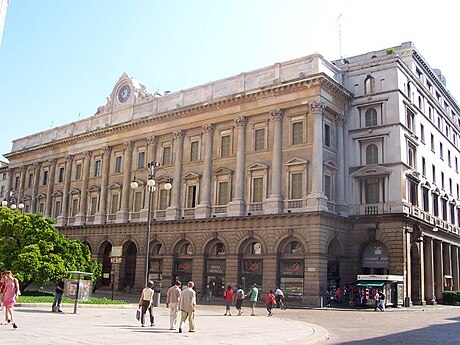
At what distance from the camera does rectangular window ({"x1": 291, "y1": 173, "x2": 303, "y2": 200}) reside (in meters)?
40.0

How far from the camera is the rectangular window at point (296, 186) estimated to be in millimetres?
39969

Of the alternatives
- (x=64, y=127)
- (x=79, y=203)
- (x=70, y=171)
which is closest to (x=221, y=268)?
(x=79, y=203)

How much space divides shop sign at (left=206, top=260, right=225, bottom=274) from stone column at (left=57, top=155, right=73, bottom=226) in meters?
21.5

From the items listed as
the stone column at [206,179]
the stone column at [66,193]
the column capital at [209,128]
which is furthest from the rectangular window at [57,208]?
the column capital at [209,128]

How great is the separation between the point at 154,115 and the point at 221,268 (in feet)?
54.6

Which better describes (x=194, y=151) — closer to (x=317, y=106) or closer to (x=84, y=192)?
(x=317, y=106)

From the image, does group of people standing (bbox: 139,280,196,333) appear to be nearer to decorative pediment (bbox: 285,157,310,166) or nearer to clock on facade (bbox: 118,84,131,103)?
decorative pediment (bbox: 285,157,310,166)

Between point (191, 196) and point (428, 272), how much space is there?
2137 cm

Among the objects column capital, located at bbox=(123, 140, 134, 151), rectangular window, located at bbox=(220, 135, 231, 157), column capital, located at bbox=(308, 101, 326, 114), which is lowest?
rectangular window, located at bbox=(220, 135, 231, 157)

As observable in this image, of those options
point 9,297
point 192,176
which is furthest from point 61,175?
point 9,297

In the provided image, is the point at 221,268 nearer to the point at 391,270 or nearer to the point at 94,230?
the point at 391,270

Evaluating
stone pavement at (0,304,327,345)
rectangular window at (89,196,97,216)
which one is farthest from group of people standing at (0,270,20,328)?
rectangular window at (89,196,97,216)

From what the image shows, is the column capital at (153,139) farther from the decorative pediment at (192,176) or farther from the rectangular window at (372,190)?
the rectangular window at (372,190)

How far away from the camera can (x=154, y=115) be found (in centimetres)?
5031
